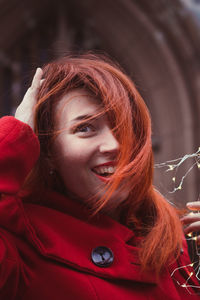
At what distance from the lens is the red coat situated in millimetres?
813

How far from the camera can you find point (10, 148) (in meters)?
0.86

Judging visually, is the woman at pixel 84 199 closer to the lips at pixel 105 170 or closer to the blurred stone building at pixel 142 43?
the lips at pixel 105 170

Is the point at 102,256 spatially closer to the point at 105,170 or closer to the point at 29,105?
the point at 105,170

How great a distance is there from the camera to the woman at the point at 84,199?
2.75 ft

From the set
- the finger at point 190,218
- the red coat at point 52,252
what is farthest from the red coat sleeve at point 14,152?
the finger at point 190,218

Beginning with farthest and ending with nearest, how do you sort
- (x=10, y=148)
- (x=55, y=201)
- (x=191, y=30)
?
(x=191, y=30)
(x=55, y=201)
(x=10, y=148)

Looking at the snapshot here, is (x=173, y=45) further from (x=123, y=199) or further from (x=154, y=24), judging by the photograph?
(x=123, y=199)

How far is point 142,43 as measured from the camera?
177 inches

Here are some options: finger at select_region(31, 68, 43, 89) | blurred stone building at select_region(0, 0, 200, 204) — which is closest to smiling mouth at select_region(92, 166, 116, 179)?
finger at select_region(31, 68, 43, 89)

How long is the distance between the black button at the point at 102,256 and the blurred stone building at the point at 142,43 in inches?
123

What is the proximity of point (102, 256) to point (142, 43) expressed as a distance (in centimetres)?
396

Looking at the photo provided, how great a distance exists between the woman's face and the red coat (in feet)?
0.22

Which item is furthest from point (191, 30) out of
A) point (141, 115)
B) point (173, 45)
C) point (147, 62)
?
point (141, 115)

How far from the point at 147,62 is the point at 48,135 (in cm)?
372
